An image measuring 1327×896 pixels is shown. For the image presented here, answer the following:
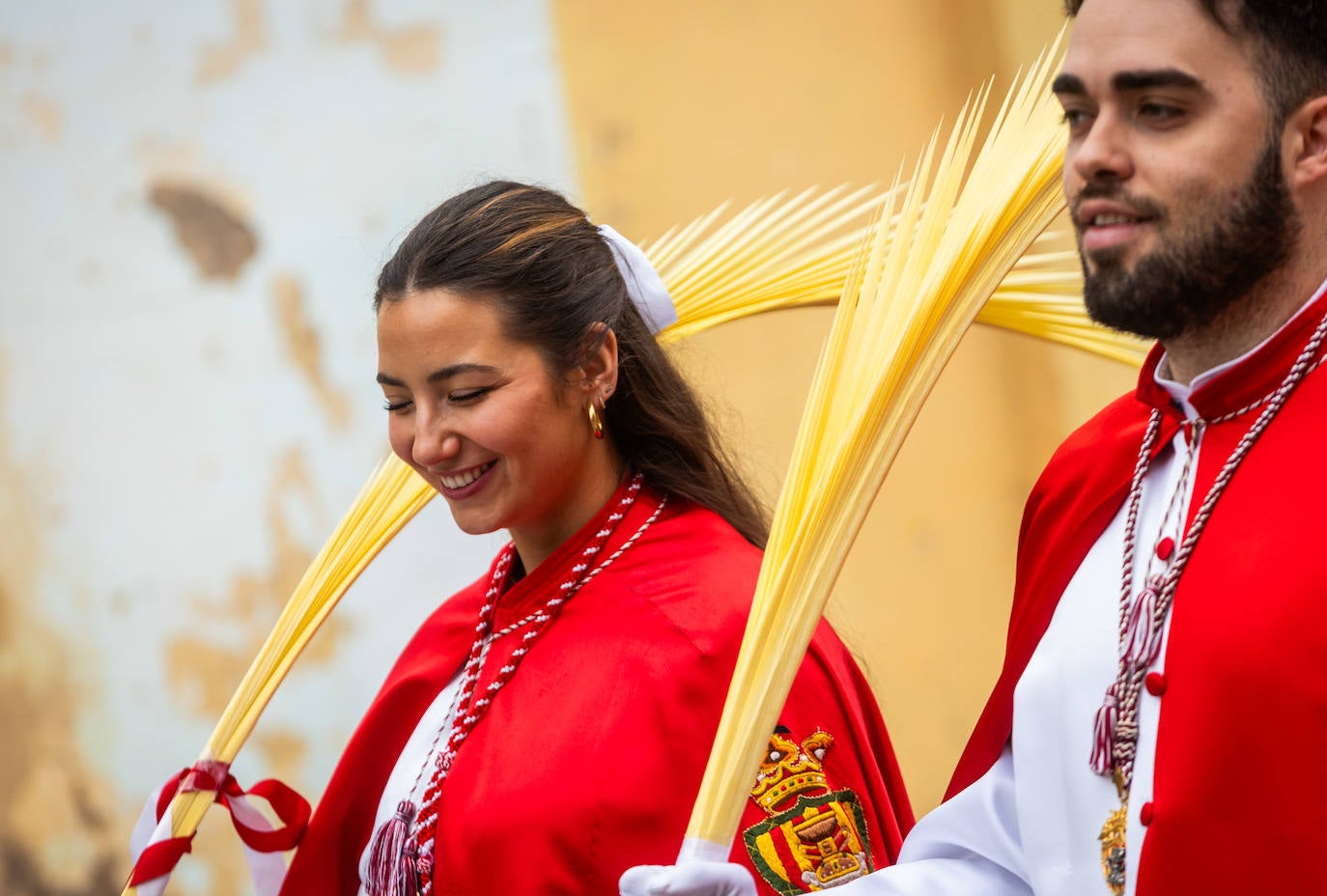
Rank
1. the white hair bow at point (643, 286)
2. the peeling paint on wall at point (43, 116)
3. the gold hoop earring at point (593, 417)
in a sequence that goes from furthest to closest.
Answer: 1. the peeling paint on wall at point (43, 116)
2. the white hair bow at point (643, 286)
3. the gold hoop earring at point (593, 417)

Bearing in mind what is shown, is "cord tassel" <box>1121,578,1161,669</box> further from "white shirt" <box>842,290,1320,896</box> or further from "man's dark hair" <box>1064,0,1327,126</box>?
"man's dark hair" <box>1064,0,1327,126</box>

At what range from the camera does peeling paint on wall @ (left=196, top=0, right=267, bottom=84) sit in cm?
362

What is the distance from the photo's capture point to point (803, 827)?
175 cm

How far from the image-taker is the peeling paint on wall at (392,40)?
11.9 ft

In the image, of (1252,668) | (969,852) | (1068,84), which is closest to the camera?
(1252,668)

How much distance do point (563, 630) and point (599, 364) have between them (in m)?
0.33

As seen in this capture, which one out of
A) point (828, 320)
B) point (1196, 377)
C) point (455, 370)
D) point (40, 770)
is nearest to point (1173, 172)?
point (1196, 377)

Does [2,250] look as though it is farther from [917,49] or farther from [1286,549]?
[1286,549]

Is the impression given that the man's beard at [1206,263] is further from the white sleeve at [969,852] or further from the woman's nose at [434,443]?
the woman's nose at [434,443]

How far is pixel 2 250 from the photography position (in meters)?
3.60

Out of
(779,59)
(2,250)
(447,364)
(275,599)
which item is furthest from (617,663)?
(2,250)

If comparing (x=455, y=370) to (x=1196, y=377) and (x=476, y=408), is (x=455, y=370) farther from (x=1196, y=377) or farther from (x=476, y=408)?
(x=1196, y=377)

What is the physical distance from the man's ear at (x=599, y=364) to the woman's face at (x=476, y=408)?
20 mm

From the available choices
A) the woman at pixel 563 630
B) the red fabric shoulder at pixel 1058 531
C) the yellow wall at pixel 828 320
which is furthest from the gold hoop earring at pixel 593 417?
the yellow wall at pixel 828 320
